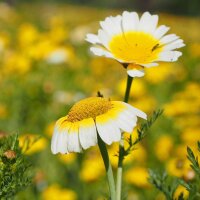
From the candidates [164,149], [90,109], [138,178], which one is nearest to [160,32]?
[90,109]

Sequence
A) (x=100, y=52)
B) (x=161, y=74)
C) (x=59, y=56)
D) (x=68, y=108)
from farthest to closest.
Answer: (x=59, y=56), (x=161, y=74), (x=68, y=108), (x=100, y=52)

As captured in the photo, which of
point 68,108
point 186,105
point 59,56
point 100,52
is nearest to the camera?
point 100,52

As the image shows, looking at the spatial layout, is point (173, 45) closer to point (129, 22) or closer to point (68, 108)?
point (129, 22)

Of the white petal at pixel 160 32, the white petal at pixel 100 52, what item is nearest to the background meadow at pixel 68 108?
the white petal at pixel 160 32

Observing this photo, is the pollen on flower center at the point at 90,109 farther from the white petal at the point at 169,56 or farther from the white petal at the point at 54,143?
the white petal at the point at 169,56

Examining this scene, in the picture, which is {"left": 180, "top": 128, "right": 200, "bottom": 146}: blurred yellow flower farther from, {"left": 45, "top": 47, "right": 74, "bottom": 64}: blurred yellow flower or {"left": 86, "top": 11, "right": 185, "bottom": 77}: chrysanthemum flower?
{"left": 45, "top": 47, "right": 74, "bottom": 64}: blurred yellow flower

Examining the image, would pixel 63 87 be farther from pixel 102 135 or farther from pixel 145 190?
pixel 102 135

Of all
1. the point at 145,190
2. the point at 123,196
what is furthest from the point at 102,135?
the point at 145,190
